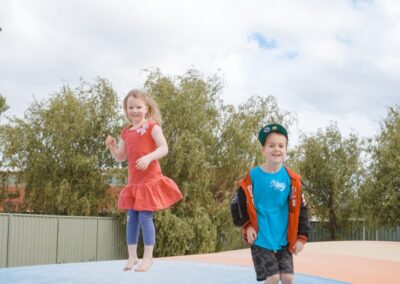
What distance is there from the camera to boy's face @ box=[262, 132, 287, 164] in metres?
4.74

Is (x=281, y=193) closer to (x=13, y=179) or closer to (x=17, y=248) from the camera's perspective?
(x=17, y=248)

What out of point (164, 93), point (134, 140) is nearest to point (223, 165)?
point (164, 93)

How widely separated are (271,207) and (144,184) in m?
1.47

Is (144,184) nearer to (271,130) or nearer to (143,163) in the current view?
(143,163)

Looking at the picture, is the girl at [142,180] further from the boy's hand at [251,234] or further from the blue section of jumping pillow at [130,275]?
the boy's hand at [251,234]

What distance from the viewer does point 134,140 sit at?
19.3 feet

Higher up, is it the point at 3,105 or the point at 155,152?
the point at 3,105

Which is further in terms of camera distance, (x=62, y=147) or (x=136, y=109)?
(x=62, y=147)

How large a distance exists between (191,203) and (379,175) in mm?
12559

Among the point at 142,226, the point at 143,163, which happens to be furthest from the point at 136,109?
the point at 142,226

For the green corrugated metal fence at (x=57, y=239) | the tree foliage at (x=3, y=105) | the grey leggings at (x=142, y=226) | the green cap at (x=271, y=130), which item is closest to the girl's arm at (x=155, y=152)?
the grey leggings at (x=142, y=226)

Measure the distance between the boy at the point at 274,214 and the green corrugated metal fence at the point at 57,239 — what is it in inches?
535

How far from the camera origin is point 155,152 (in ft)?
18.5

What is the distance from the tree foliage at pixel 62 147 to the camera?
22.9 m
